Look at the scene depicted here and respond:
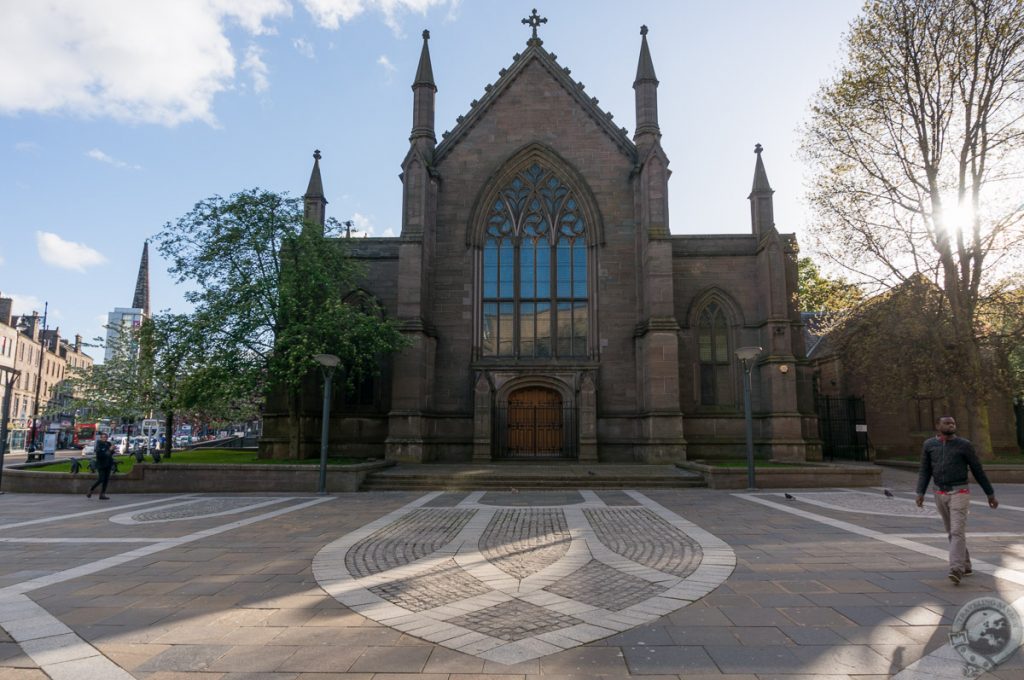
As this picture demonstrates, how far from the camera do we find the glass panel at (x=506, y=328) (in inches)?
907

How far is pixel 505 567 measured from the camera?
6.91 metres

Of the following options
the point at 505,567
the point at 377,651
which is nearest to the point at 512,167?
the point at 505,567

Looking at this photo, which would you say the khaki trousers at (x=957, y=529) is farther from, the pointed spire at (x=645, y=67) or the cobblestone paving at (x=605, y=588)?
the pointed spire at (x=645, y=67)

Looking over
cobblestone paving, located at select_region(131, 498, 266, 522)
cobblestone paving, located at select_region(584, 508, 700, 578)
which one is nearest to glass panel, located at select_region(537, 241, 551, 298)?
cobblestone paving, located at select_region(584, 508, 700, 578)

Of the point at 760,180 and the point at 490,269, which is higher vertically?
the point at 760,180

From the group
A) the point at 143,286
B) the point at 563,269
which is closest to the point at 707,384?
the point at 563,269

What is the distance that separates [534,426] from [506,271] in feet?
20.4

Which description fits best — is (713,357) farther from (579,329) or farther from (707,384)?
(579,329)

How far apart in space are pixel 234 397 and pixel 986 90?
25707 mm

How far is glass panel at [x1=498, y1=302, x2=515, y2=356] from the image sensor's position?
2305 cm

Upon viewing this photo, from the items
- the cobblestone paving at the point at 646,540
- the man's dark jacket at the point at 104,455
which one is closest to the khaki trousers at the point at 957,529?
the cobblestone paving at the point at 646,540

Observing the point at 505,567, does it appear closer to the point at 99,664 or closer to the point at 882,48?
the point at 99,664

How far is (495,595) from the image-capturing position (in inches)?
225

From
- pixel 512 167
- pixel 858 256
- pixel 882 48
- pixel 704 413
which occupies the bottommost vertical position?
pixel 704 413
